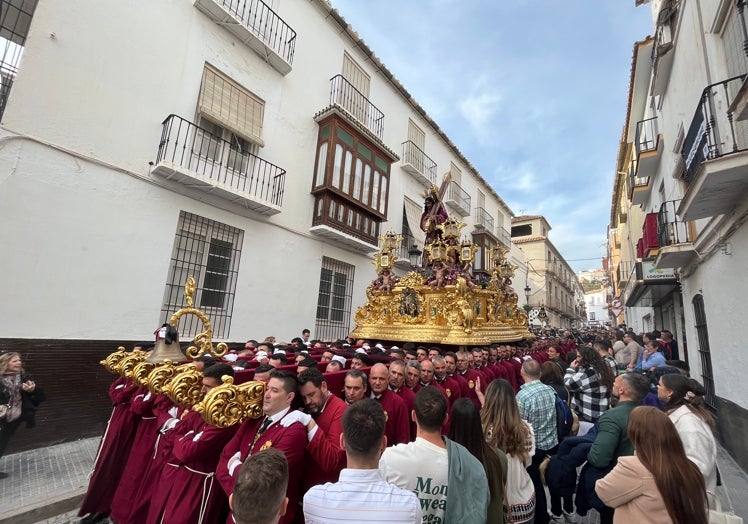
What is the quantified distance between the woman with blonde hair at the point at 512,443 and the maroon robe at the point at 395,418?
1031 mm

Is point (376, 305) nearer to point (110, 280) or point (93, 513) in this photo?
point (110, 280)

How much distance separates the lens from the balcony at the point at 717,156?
13.4ft

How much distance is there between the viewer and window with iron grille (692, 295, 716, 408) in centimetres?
709

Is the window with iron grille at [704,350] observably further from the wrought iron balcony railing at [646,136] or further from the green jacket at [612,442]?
the green jacket at [612,442]

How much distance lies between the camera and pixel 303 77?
1036 cm

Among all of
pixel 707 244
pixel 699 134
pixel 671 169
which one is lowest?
pixel 707 244

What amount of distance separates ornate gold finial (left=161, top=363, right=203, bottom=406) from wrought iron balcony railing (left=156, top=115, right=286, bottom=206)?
17.5 ft

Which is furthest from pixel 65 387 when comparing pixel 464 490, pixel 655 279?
pixel 655 279

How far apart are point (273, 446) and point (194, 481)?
852 millimetres

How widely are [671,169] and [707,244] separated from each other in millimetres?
3616

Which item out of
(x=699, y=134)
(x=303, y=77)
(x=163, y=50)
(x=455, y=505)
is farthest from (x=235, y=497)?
(x=303, y=77)

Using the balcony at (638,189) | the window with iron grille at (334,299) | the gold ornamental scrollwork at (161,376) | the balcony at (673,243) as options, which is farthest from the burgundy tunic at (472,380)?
the balcony at (638,189)

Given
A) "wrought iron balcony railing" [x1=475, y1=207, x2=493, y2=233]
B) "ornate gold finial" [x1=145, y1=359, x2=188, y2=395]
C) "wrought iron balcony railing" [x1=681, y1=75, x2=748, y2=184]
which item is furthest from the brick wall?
"wrought iron balcony railing" [x1=475, y1=207, x2=493, y2=233]

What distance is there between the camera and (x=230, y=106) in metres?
8.16
